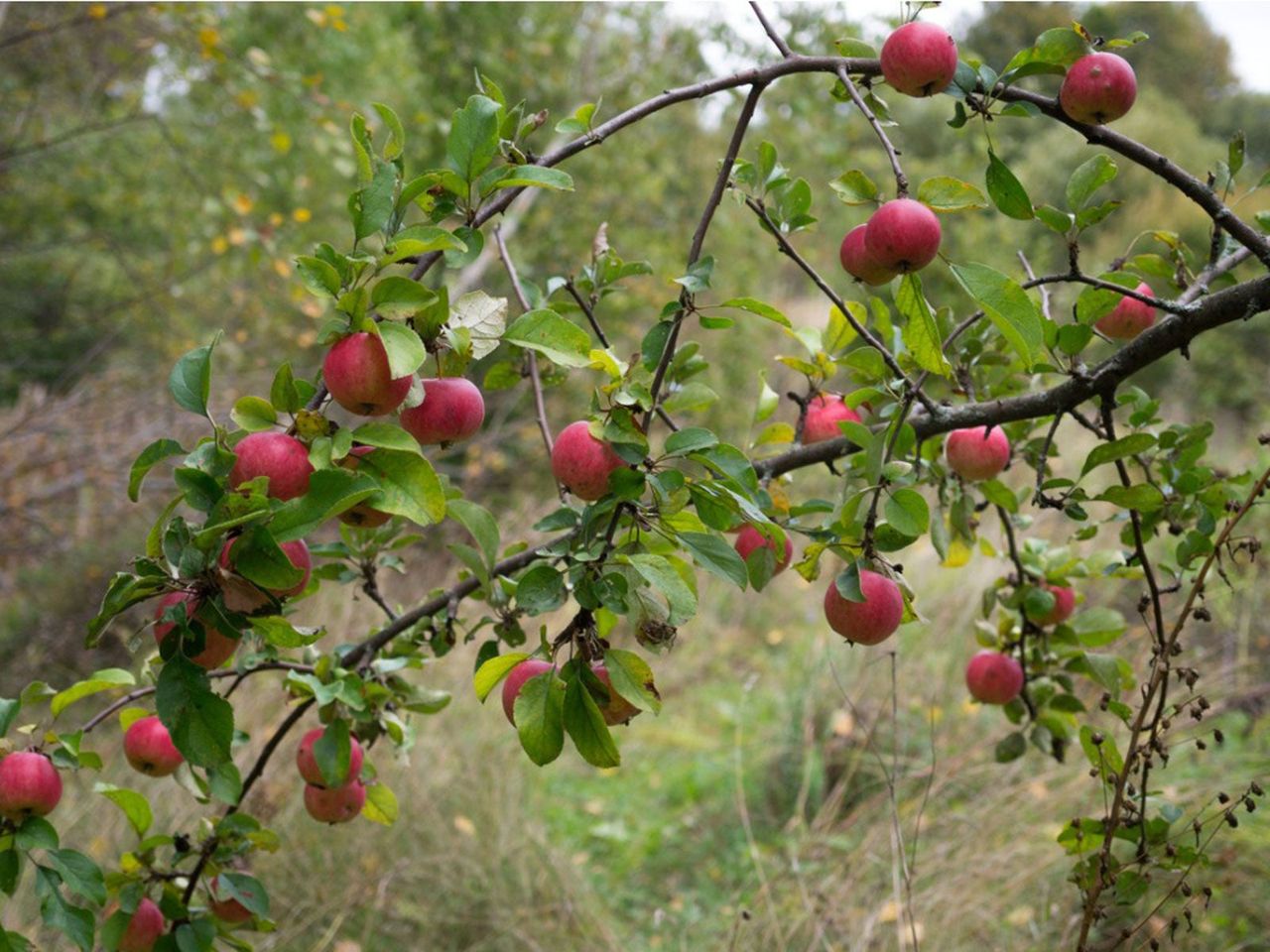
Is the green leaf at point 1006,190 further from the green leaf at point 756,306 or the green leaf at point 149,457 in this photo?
the green leaf at point 149,457

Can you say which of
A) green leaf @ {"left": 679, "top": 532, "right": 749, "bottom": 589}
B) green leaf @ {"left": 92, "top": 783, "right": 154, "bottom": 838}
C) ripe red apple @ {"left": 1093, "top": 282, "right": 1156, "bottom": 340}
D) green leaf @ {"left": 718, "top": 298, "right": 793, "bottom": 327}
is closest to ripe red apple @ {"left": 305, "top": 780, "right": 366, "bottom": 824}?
green leaf @ {"left": 92, "top": 783, "right": 154, "bottom": 838}

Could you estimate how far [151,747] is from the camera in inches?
36.8

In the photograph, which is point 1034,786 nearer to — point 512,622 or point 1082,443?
point 512,622

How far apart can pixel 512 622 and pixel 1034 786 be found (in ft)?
5.77

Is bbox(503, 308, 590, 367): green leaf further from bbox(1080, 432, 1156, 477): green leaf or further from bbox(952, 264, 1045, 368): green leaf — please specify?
bbox(1080, 432, 1156, 477): green leaf

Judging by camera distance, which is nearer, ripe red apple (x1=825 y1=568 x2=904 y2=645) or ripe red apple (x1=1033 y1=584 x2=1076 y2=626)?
ripe red apple (x1=825 y1=568 x2=904 y2=645)

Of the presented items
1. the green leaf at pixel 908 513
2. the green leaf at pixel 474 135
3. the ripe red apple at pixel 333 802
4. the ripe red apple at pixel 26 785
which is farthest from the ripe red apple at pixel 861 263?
the ripe red apple at pixel 26 785

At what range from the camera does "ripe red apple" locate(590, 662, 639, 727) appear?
709mm

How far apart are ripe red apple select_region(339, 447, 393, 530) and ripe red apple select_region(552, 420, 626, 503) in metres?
0.12

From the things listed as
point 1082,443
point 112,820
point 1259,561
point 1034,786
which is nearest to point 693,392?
point 1034,786

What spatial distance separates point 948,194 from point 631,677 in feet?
1.35

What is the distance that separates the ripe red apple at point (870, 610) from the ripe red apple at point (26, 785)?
2.07 feet

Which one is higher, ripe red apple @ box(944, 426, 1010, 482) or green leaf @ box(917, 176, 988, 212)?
green leaf @ box(917, 176, 988, 212)

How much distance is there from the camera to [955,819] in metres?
2.26
